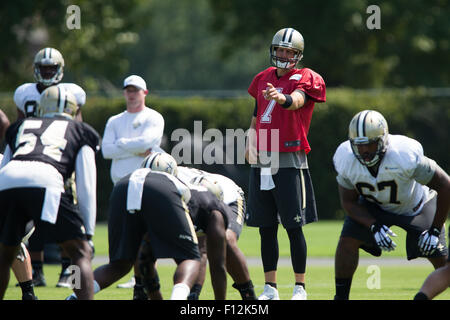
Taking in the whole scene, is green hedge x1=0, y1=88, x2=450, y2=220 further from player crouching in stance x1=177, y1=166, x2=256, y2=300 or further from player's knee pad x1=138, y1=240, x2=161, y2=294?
player's knee pad x1=138, y1=240, x2=161, y2=294

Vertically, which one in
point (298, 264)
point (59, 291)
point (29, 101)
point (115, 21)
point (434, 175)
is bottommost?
point (59, 291)

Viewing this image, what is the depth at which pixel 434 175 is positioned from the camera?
6.61 m

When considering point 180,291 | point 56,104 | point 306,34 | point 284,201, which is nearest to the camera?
point 180,291

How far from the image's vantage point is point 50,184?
18.9ft

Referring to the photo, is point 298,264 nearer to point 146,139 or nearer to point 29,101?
point 146,139

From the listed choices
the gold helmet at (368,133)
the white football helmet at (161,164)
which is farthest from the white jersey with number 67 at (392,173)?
the white football helmet at (161,164)

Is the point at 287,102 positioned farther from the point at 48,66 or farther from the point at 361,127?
the point at 48,66

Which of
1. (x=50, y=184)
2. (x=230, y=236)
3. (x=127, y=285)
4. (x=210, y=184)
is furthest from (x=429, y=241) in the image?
(x=127, y=285)

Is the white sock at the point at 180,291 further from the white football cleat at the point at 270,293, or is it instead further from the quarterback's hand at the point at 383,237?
the quarterback's hand at the point at 383,237

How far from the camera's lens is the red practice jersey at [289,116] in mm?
7375

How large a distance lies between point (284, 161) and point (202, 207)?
140 cm
